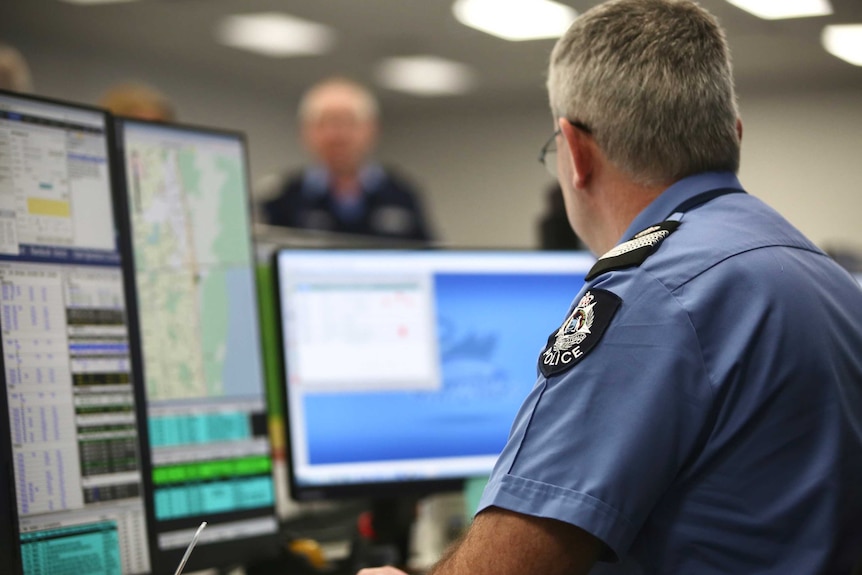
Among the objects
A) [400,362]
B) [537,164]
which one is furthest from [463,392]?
[537,164]

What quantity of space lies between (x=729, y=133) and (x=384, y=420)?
86 centimetres

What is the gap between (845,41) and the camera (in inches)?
258

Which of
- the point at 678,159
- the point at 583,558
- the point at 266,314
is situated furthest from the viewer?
the point at 266,314

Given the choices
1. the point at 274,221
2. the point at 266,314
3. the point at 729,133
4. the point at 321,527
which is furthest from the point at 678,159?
the point at 274,221

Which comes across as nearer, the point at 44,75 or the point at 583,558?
the point at 583,558

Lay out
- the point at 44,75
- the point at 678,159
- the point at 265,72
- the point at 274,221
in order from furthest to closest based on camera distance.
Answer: the point at 265,72 < the point at 44,75 < the point at 274,221 < the point at 678,159

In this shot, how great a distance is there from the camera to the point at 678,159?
113 cm

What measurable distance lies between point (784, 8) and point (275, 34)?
3.35 m

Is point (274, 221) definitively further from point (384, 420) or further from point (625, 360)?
point (625, 360)

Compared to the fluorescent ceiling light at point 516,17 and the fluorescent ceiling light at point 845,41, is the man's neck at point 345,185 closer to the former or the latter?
the fluorescent ceiling light at point 516,17

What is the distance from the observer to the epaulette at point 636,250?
102 cm

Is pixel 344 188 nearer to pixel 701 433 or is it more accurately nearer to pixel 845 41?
pixel 845 41

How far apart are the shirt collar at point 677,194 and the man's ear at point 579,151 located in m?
0.09

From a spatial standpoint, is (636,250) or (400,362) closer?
(636,250)
